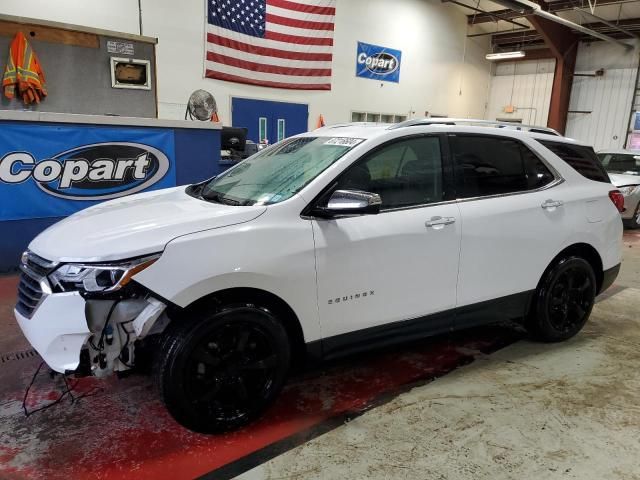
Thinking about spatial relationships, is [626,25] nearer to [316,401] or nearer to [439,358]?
[439,358]

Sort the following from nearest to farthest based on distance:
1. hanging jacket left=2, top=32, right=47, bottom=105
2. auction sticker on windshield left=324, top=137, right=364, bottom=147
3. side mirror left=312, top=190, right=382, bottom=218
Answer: side mirror left=312, top=190, right=382, bottom=218, auction sticker on windshield left=324, top=137, right=364, bottom=147, hanging jacket left=2, top=32, right=47, bottom=105

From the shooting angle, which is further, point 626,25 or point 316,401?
point 626,25

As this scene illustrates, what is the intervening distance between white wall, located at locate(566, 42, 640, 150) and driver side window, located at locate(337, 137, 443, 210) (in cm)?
1538

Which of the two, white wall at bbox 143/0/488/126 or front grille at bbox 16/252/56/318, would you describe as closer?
front grille at bbox 16/252/56/318

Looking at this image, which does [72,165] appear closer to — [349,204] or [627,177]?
[349,204]

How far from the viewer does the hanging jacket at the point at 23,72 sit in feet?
18.9

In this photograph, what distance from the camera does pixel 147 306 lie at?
6.62ft

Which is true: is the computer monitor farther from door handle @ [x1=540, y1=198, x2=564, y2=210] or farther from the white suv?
door handle @ [x1=540, y1=198, x2=564, y2=210]

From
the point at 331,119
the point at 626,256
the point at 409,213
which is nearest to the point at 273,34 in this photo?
the point at 331,119

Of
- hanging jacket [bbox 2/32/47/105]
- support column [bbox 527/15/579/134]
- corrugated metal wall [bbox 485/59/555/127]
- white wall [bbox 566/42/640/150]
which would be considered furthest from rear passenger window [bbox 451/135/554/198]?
corrugated metal wall [bbox 485/59/555/127]

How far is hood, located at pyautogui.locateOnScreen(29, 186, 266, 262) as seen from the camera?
6.55ft

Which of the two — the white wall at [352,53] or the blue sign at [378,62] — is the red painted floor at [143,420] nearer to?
the white wall at [352,53]

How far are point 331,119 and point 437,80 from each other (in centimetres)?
492

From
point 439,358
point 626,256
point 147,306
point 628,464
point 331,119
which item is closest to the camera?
point 147,306
